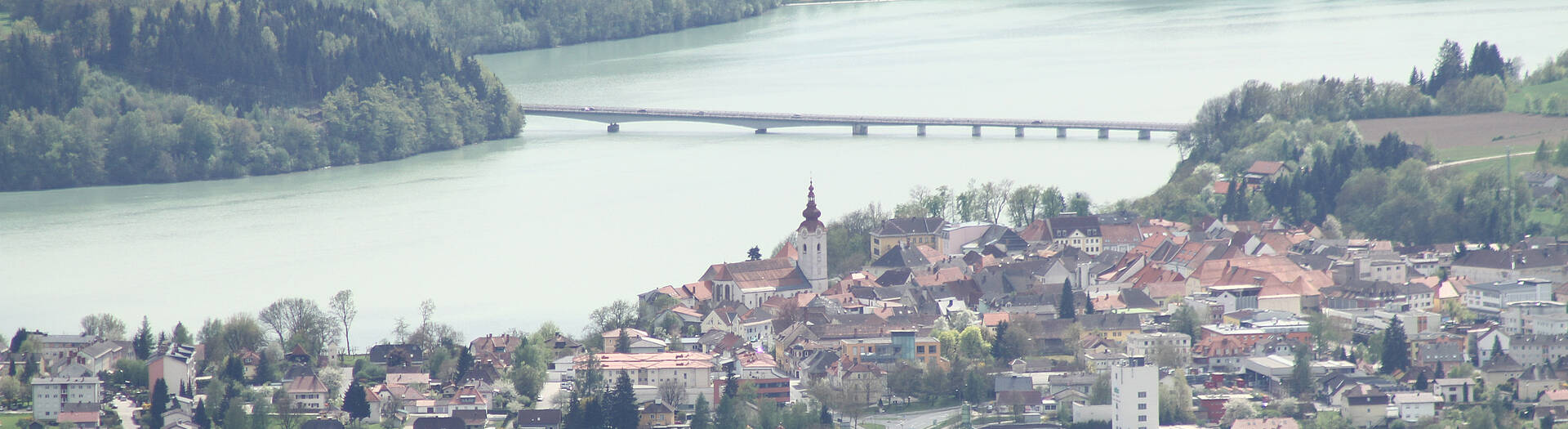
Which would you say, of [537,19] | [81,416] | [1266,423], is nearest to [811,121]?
[537,19]

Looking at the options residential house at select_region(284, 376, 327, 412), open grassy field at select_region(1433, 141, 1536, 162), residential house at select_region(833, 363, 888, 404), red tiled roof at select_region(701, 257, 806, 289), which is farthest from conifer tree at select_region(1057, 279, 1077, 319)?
open grassy field at select_region(1433, 141, 1536, 162)

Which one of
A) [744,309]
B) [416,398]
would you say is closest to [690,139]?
[744,309]

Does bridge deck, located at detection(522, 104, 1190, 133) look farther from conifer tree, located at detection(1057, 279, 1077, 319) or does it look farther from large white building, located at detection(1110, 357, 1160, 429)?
large white building, located at detection(1110, 357, 1160, 429)

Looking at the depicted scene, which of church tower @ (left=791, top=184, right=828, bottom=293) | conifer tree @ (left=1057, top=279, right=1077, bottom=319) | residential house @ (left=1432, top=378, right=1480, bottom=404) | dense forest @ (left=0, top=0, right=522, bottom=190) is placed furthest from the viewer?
dense forest @ (left=0, top=0, right=522, bottom=190)

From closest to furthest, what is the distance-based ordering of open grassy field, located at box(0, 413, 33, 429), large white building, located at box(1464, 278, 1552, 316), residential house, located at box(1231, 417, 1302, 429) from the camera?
residential house, located at box(1231, 417, 1302, 429) < open grassy field, located at box(0, 413, 33, 429) < large white building, located at box(1464, 278, 1552, 316)

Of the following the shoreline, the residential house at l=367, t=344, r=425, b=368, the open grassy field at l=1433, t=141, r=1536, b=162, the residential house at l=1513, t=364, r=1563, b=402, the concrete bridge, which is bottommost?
the residential house at l=1513, t=364, r=1563, b=402

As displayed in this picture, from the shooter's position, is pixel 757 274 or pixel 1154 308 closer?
pixel 1154 308

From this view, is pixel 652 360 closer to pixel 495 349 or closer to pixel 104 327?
pixel 495 349
